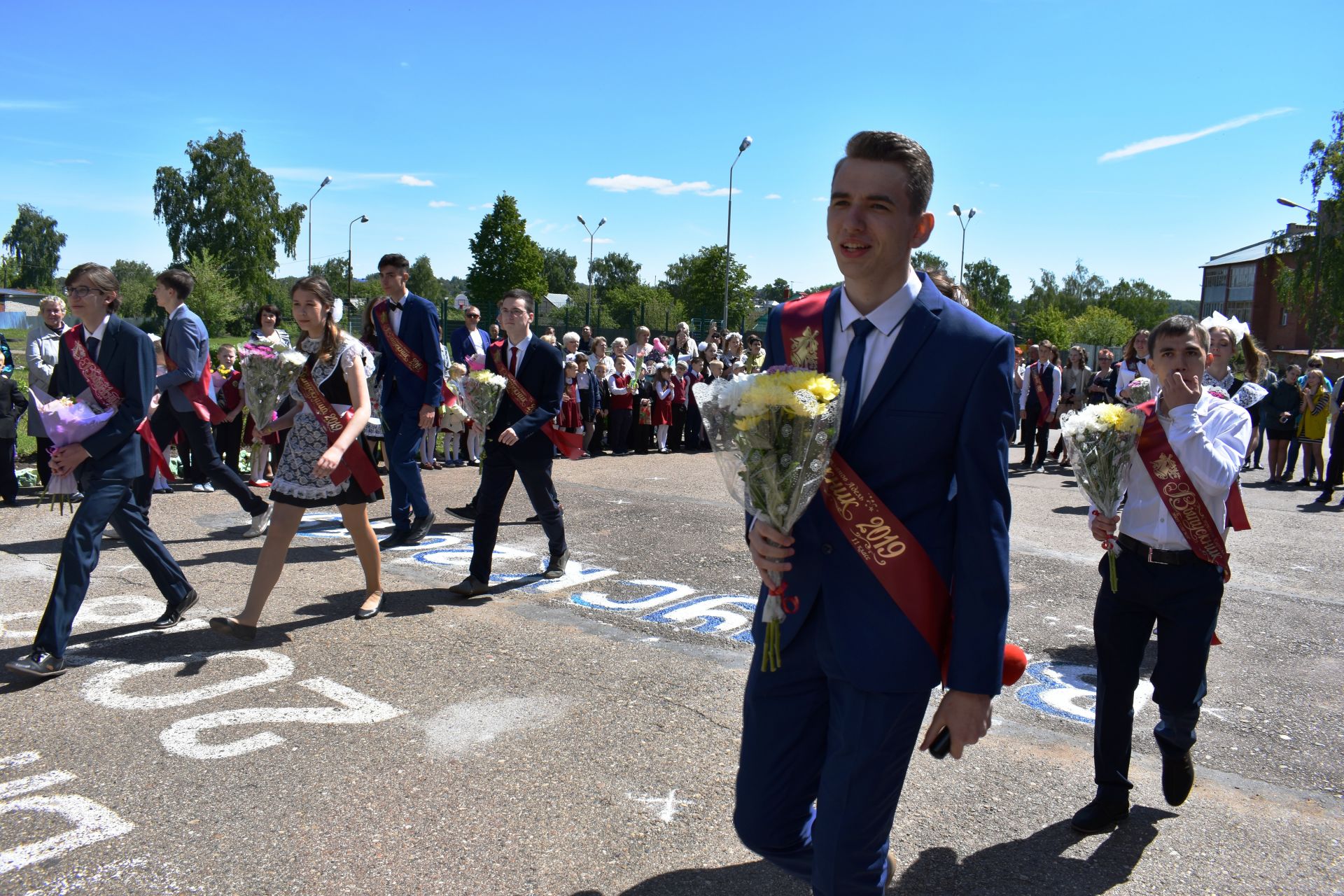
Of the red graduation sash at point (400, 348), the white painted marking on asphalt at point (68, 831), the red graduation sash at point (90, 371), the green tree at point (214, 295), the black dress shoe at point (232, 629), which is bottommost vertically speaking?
the white painted marking on asphalt at point (68, 831)

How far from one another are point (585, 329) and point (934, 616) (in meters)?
20.3

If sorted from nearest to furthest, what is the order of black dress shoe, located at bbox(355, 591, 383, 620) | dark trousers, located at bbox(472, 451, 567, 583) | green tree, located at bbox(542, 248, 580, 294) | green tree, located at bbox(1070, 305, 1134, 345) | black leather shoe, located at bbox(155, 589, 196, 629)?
1. black leather shoe, located at bbox(155, 589, 196, 629)
2. black dress shoe, located at bbox(355, 591, 383, 620)
3. dark trousers, located at bbox(472, 451, 567, 583)
4. green tree, located at bbox(1070, 305, 1134, 345)
5. green tree, located at bbox(542, 248, 580, 294)

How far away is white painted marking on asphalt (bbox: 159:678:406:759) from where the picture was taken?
12.7ft

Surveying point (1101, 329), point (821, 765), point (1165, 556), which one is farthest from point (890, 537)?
point (1101, 329)

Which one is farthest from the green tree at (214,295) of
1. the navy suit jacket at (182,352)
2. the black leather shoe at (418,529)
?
the black leather shoe at (418,529)

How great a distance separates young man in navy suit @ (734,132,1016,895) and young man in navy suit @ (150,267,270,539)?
253 inches

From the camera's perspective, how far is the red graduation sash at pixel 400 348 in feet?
25.4

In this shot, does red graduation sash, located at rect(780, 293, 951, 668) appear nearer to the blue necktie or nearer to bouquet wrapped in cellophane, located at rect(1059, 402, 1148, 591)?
the blue necktie

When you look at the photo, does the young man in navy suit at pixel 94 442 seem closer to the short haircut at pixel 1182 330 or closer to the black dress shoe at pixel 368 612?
the black dress shoe at pixel 368 612

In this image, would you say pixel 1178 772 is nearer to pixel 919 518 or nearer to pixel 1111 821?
pixel 1111 821

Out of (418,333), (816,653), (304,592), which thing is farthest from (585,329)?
(816,653)

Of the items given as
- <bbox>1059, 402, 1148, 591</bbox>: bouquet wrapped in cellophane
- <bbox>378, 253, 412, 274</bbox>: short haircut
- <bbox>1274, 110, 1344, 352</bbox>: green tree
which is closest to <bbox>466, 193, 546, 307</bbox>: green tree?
<bbox>1274, 110, 1344, 352</bbox>: green tree

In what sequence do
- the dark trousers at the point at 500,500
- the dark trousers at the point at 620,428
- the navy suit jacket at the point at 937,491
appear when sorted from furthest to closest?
the dark trousers at the point at 620,428 < the dark trousers at the point at 500,500 < the navy suit jacket at the point at 937,491

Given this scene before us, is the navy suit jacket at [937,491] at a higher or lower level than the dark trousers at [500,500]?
higher
